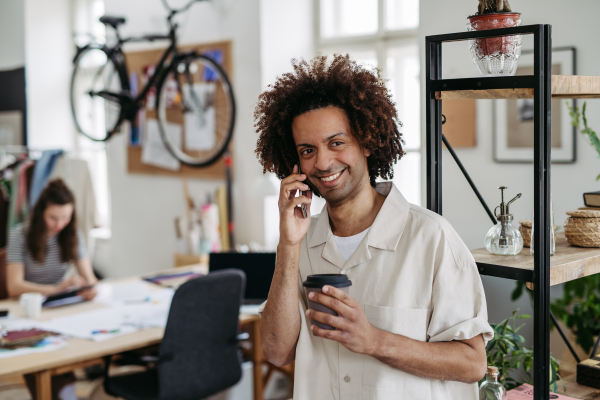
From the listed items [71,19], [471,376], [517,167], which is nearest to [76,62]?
[71,19]

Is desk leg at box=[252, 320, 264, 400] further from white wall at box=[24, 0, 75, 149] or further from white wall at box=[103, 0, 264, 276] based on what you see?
white wall at box=[24, 0, 75, 149]

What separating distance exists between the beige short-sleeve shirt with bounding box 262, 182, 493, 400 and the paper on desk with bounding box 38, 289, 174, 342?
1550 mm

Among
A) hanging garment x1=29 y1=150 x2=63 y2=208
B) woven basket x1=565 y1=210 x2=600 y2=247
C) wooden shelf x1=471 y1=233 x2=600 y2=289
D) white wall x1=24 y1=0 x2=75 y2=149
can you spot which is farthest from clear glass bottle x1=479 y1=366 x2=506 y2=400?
white wall x1=24 y1=0 x2=75 y2=149

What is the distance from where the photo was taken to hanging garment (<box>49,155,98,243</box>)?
464 centimetres

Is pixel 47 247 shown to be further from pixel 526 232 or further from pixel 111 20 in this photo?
pixel 526 232

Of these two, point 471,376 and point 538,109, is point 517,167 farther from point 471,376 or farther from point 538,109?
point 471,376

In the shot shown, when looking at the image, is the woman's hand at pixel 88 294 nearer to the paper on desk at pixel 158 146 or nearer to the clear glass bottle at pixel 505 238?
the paper on desk at pixel 158 146

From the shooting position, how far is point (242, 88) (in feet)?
13.6

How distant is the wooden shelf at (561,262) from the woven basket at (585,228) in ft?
0.06

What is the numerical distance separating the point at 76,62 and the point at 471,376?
4.79m

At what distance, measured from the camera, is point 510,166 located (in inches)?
89.8

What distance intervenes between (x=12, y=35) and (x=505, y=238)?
230 inches

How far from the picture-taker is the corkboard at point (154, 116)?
4219 mm

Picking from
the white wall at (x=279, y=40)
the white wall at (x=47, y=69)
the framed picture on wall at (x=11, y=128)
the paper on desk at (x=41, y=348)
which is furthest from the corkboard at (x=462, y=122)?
the framed picture on wall at (x=11, y=128)
